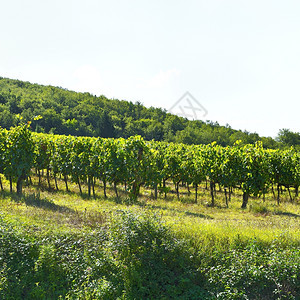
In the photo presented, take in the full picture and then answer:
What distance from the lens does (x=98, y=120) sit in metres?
91.9

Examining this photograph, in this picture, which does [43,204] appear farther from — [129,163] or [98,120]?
[98,120]

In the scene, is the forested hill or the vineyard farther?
the forested hill

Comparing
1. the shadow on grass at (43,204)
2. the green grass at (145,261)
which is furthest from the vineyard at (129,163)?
the green grass at (145,261)

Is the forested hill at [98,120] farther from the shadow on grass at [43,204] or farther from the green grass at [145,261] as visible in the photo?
the green grass at [145,261]

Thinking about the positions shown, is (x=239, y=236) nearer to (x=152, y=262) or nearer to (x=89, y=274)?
(x=152, y=262)

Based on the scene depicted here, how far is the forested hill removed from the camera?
80.1m

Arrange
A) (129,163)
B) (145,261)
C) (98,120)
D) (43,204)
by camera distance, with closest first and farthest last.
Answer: (145,261)
(43,204)
(129,163)
(98,120)

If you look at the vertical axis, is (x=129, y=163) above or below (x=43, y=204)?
above

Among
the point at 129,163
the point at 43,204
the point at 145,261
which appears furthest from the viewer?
the point at 129,163

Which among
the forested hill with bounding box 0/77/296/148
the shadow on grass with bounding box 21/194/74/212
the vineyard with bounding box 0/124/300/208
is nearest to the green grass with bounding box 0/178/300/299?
the shadow on grass with bounding box 21/194/74/212

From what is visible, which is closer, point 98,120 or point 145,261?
point 145,261

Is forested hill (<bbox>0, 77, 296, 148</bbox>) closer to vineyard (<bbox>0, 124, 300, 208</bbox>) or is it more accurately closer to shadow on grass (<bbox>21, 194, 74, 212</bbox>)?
vineyard (<bbox>0, 124, 300, 208</bbox>)

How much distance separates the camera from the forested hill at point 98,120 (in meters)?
80.1

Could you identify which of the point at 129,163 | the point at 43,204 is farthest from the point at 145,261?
the point at 129,163
